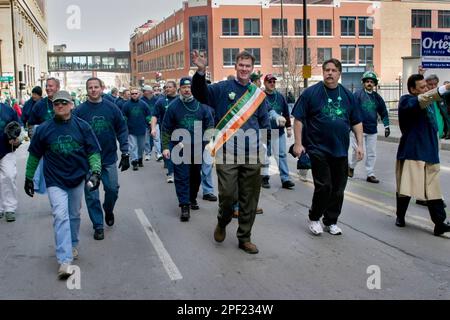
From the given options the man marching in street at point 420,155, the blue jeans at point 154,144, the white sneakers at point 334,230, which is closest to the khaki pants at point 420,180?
the man marching in street at point 420,155

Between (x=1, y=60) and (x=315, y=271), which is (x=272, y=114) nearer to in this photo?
(x=315, y=271)

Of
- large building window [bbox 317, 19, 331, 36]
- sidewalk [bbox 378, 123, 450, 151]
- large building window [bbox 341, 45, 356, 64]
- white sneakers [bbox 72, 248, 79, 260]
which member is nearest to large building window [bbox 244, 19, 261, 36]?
large building window [bbox 317, 19, 331, 36]

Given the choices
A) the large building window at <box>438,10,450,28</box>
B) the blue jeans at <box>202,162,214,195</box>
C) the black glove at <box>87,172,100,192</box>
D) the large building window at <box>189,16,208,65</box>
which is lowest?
the blue jeans at <box>202,162,214,195</box>

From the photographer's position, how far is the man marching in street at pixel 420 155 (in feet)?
22.9

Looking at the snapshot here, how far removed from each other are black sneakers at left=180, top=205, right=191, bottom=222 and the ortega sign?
833cm

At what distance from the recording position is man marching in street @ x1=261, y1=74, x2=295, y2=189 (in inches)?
405

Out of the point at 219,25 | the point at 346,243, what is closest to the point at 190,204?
the point at 346,243

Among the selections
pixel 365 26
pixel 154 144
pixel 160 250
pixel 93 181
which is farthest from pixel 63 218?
pixel 365 26

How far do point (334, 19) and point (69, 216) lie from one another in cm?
6830

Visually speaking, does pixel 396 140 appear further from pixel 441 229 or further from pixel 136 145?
pixel 441 229

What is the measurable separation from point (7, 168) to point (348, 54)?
220ft

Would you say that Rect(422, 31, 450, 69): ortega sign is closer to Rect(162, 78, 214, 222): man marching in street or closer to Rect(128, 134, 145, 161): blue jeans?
Rect(128, 134, 145, 161): blue jeans

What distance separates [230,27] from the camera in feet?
225

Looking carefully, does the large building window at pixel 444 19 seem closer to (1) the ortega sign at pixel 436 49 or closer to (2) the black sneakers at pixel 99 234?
(1) the ortega sign at pixel 436 49
